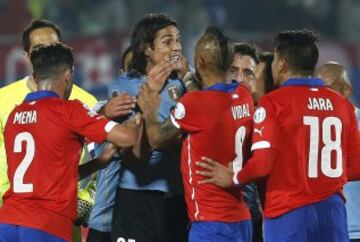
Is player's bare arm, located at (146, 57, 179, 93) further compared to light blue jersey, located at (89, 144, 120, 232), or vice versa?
light blue jersey, located at (89, 144, 120, 232)

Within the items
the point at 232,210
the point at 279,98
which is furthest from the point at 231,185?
the point at 279,98

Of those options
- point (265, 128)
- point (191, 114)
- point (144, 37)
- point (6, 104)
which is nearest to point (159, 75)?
point (191, 114)

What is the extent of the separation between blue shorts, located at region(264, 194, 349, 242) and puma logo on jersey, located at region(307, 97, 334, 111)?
0.50 metres

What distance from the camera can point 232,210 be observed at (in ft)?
19.4

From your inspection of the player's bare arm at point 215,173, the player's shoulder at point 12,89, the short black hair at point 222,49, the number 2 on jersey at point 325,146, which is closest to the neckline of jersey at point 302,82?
the number 2 on jersey at point 325,146

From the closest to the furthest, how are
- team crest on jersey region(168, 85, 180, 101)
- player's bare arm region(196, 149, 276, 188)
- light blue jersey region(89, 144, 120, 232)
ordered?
player's bare arm region(196, 149, 276, 188) < team crest on jersey region(168, 85, 180, 101) < light blue jersey region(89, 144, 120, 232)

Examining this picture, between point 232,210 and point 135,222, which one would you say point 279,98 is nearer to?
point 232,210

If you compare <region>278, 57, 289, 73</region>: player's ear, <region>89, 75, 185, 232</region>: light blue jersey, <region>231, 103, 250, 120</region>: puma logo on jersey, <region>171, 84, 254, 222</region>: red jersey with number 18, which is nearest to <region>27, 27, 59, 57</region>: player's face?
<region>89, 75, 185, 232</region>: light blue jersey

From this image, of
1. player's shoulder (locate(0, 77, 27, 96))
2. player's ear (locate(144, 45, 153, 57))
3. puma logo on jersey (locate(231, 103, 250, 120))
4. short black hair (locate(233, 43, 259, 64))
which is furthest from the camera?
short black hair (locate(233, 43, 259, 64))

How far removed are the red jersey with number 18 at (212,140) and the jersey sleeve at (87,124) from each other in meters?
0.39

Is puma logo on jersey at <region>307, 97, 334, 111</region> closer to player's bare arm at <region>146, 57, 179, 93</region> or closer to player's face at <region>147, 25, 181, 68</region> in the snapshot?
player's bare arm at <region>146, 57, 179, 93</region>

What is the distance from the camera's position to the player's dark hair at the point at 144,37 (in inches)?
258

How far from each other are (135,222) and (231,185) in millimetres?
867

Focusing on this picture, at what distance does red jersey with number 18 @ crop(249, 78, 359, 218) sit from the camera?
5754 millimetres
